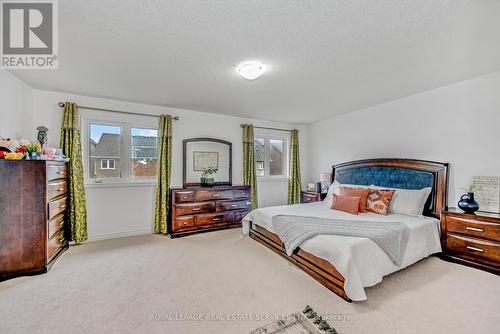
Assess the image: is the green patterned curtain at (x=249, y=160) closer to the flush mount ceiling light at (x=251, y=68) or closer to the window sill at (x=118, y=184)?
the window sill at (x=118, y=184)

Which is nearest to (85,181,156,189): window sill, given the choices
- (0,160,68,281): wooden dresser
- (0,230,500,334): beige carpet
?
(0,160,68,281): wooden dresser

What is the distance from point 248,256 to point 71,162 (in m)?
3.12

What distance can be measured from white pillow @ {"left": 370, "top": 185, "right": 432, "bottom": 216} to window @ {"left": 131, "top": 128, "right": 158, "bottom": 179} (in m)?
4.27

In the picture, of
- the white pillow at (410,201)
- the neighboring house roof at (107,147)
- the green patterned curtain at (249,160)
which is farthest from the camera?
the green patterned curtain at (249,160)

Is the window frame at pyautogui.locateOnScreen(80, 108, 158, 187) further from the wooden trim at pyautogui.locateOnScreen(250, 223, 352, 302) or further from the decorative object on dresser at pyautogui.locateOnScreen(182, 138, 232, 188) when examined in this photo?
the wooden trim at pyautogui.locateOnScreen(250, 223, 352, 302)

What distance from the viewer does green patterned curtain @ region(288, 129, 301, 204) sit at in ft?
18.5

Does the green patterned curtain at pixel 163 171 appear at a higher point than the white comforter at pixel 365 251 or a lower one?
higher

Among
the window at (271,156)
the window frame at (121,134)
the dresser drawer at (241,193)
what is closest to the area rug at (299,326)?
the dresser drawer at (241,193)

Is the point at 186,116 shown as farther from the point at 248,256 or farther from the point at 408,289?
the point at 408,289

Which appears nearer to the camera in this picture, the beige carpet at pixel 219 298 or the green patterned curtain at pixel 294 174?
the beige carpet at pixel 219 298

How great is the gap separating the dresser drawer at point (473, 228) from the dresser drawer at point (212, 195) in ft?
11.3

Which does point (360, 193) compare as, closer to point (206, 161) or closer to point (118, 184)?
point (206, 161)

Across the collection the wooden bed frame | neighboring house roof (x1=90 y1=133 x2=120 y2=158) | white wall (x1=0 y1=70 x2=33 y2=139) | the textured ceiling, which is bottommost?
the wooden bed frame

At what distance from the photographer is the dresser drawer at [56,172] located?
8.98 feet
